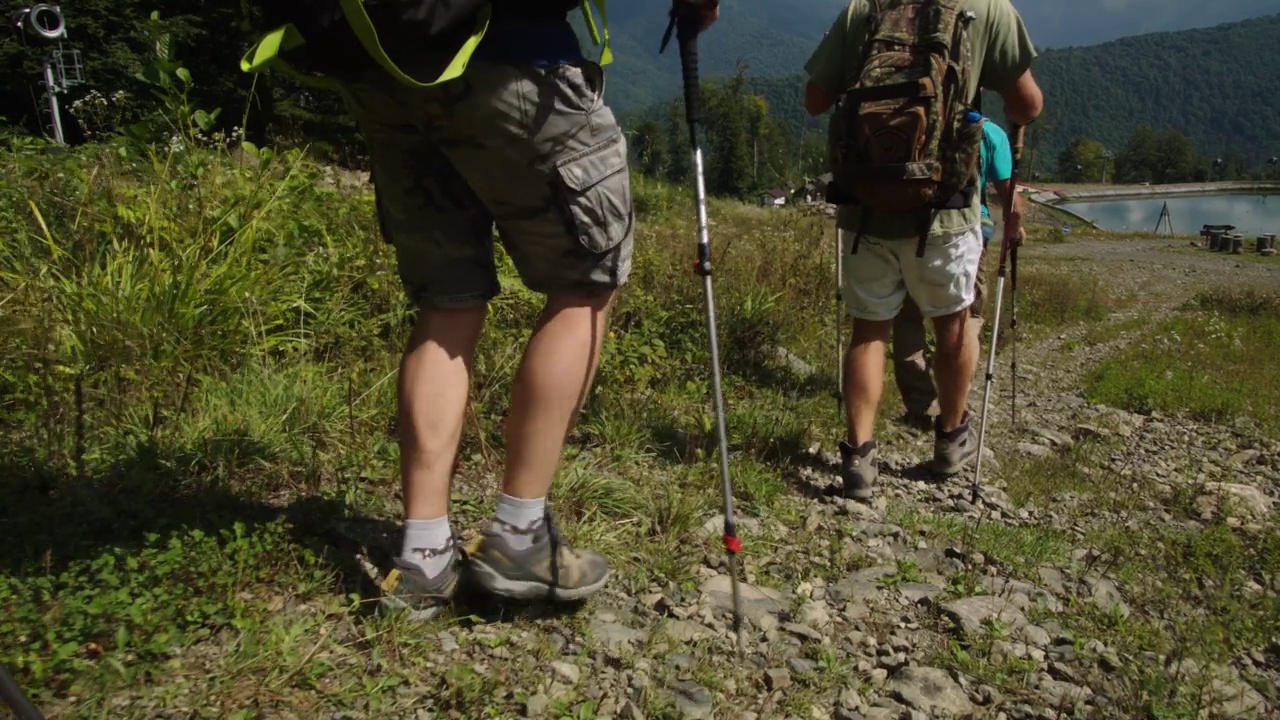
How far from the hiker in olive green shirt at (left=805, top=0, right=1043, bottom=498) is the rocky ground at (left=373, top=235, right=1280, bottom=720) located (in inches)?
14.8

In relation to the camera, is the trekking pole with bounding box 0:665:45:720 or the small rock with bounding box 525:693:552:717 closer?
the trekking pole with bounding box 0:665:45:720

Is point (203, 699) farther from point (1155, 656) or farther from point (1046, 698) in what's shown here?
point (1155, 656)

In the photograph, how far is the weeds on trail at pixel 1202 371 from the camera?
5.74 metres

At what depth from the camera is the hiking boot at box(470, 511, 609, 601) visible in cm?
209

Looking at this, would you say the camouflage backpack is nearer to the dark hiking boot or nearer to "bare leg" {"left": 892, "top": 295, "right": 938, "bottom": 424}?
"bare leg" {"left": 892, "top": 295, "right": 938, "bottom": 424}

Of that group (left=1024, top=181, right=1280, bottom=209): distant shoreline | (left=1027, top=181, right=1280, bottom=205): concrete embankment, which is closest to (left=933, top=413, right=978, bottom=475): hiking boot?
(left=1024, top=181, right=1280, bottom=209): distant shoreline

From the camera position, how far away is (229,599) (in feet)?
6.59

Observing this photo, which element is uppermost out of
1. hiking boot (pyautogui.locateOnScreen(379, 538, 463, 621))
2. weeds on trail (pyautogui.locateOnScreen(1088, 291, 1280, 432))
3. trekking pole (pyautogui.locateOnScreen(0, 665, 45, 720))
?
trekking pole (pyautogui.locateOnScreen(0, 665, 45, 720))

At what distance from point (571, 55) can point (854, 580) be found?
183 centimetres

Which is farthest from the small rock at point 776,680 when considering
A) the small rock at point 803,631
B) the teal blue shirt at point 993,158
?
the teal blue shirt at point 993,158

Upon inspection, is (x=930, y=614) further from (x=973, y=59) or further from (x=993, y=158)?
(x=993, y=158)

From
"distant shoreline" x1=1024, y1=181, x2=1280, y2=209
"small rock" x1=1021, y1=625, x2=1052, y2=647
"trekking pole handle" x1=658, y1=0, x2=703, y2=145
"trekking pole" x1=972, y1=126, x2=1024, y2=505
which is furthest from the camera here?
"distant shoreline" x1=1024, y1=181, x2=1280, y2=209

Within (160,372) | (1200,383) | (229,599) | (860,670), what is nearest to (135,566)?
(229,599)

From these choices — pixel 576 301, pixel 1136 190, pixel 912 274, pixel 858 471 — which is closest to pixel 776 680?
pixel 576 301
